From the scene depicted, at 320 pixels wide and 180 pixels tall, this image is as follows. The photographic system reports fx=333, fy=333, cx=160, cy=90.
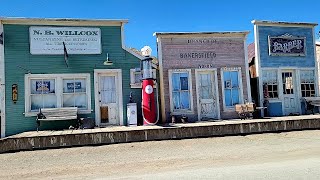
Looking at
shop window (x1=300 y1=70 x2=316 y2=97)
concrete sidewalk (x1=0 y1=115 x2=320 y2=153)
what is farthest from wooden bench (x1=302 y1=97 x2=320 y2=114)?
concrete sidewalk (x1=0 y1=115 x2=320 y2=153)

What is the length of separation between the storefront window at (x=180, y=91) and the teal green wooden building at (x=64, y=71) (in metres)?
1.34

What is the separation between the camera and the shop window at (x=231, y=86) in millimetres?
12812

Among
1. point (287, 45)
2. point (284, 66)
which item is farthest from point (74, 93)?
point (287, 45)

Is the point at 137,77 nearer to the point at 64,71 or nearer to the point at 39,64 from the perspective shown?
the point at 64,71

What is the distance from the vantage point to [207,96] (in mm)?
12727

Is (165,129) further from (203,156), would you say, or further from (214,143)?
(203,156)

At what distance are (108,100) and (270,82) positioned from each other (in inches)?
258

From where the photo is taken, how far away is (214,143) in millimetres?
9523

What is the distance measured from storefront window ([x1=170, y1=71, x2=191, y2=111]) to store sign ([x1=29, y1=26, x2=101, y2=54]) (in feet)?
9.77

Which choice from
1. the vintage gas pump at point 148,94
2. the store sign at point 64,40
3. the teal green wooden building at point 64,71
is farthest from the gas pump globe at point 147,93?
the store sign at point 64,40

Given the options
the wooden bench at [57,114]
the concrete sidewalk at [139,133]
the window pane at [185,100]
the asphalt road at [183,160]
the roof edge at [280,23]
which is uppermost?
the roof edge at [280,23]

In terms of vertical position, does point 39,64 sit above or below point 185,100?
above

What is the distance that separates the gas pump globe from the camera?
437 inches

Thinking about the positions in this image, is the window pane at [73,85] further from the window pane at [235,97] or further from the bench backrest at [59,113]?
the window pane at [235,97]
